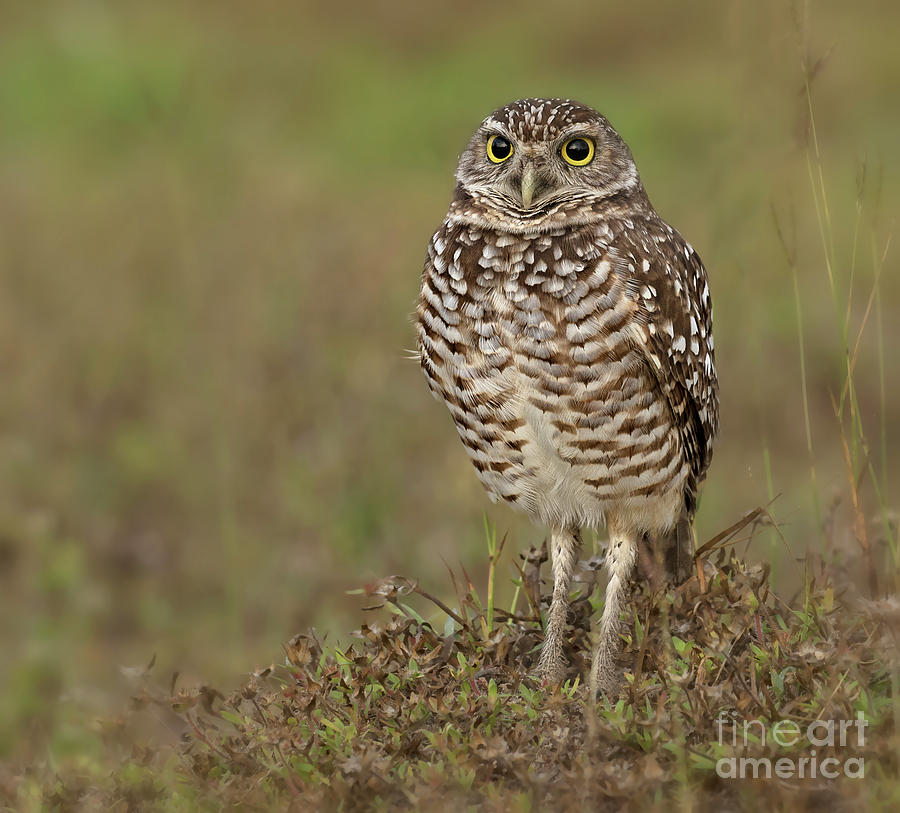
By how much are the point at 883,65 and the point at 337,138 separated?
721 cm

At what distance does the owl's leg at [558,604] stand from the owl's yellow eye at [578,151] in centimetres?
110

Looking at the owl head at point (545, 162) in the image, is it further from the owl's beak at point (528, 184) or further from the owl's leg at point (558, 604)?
the owl's leg at point (558, 604)

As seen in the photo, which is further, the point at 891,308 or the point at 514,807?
the point at 891,308

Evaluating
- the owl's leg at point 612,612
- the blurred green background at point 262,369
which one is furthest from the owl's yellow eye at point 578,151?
the owl's leg at point 612,612

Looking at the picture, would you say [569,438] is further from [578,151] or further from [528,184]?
[578,151]

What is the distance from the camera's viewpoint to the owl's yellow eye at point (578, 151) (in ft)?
11.3

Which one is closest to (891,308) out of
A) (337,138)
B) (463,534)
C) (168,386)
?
(463,534)

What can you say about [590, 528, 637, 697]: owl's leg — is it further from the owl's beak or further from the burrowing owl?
the owl's beak

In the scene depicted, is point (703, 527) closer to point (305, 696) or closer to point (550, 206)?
point (550, 206)

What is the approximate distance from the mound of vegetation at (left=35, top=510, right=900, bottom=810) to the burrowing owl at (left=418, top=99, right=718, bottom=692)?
251 millimetres

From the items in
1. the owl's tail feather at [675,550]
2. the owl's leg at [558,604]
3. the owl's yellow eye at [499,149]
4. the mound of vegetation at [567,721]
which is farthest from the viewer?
the owl's tail feather at [675,550]

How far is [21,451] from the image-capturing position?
5723 millimetres

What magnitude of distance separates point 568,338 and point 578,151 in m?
0.60

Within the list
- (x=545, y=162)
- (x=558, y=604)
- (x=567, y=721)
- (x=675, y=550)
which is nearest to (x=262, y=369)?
(x=675, y=550)
